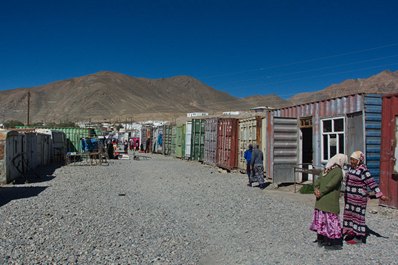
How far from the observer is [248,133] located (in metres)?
18.8

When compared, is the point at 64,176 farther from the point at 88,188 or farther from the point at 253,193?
the point at 253,193

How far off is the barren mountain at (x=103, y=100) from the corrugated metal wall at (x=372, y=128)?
86218mm

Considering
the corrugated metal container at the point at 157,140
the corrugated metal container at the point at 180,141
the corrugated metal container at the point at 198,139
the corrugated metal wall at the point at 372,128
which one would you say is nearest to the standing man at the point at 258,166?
the corrugated metal wall at the point at 372,128

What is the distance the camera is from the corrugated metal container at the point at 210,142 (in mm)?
23562

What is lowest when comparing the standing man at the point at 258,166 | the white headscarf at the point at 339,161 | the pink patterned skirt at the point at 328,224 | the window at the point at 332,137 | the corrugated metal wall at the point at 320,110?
the pink patterned skirt at the point at 328,224

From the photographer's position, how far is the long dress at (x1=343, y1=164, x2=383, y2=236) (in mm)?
6805

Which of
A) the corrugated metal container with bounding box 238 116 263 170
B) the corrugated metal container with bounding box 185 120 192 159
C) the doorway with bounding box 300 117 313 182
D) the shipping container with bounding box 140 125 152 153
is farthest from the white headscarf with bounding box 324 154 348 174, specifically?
the shipping container with bounding box 140 125 152 153

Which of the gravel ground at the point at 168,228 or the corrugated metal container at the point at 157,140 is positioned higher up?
the corrugated metal container at the point at 157,140

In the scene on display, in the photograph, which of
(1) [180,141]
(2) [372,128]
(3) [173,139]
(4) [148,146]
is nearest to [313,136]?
(2) [372,128]

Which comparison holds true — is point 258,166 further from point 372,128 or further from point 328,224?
point 328,224

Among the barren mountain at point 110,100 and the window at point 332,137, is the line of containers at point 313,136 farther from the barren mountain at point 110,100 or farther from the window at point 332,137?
the barren mountain at point 110,100

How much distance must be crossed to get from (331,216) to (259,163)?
781 centimetres

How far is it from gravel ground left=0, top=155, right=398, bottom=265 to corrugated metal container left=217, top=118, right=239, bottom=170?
6.56 m

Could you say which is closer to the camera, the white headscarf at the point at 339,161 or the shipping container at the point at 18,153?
the white headscarf at the point at 339,161
